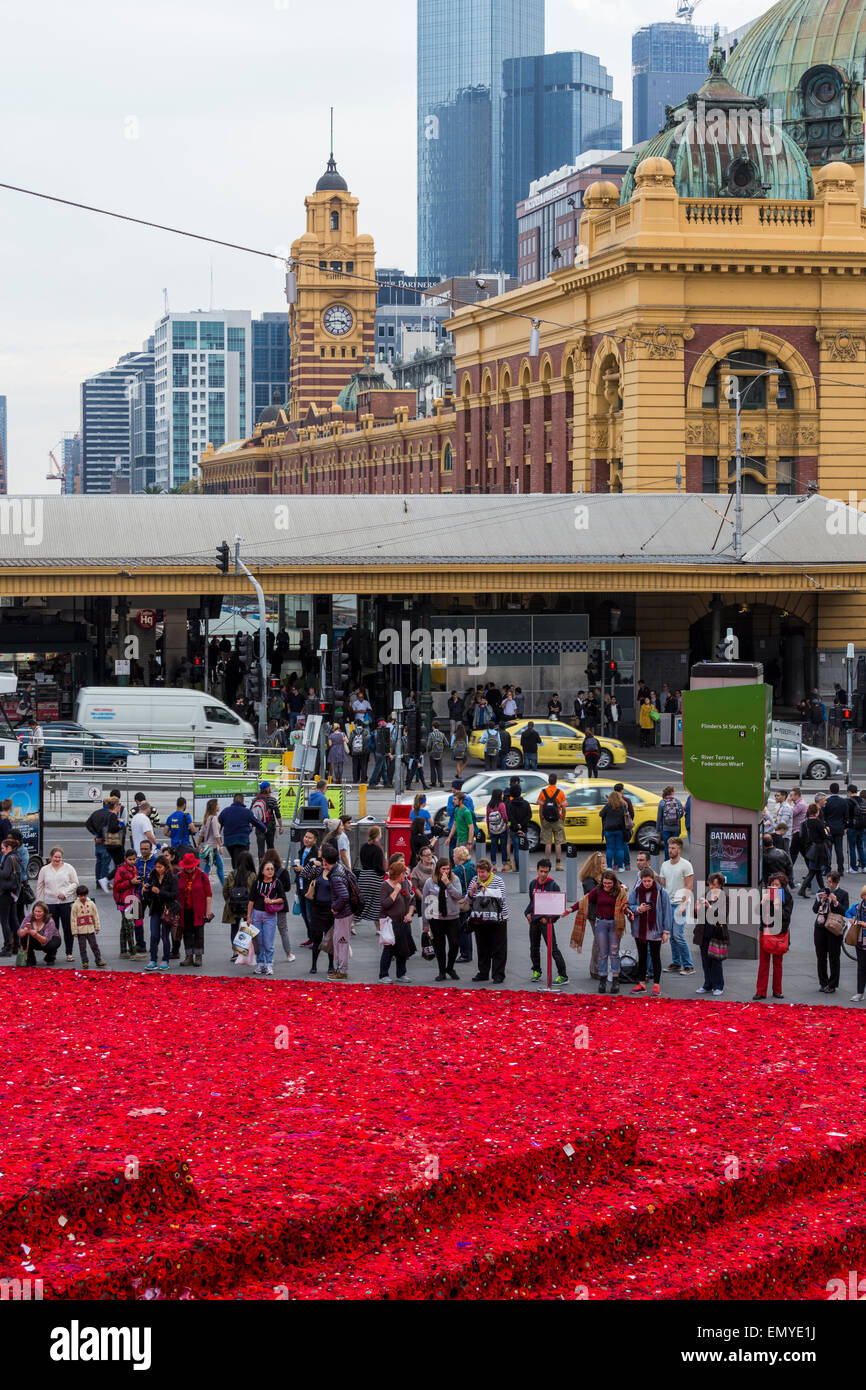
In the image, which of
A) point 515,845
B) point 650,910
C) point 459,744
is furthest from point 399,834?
point 459,744

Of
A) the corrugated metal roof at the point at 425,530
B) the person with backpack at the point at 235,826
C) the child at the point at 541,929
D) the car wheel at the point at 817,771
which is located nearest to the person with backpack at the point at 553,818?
the person with backpack at the point at 235,826

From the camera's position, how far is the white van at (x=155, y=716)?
43.2 m

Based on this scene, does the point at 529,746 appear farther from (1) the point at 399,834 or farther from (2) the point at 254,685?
(1) the point at 399,834

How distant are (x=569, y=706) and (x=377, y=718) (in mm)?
5539

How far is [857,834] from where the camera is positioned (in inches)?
1185

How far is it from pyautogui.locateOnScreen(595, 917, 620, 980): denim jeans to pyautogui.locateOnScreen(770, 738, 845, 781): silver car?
2193 cm

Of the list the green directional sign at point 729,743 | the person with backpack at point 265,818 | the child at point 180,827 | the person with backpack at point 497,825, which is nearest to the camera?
the green directional sign at point 729,743

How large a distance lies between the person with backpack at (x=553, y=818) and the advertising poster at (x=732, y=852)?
238 inches

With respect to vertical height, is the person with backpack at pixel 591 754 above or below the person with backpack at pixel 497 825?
above

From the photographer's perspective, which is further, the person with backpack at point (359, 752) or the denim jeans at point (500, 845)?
the person with backpack at point (359, 752)

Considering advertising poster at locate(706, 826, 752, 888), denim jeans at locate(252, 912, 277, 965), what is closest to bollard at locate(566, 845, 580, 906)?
advertising poster at locate(706, 826, 752, 888)

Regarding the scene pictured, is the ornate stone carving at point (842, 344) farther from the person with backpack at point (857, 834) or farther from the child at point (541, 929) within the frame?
the child at point (541, 929)

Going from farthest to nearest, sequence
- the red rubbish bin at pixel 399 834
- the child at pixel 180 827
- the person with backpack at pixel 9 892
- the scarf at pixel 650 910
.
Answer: the red rubbish bin at pixel 399 834 < the child at pixel 180 827 < the person with backpack at pixel 9 892 < the scarf at pixel 650 910
